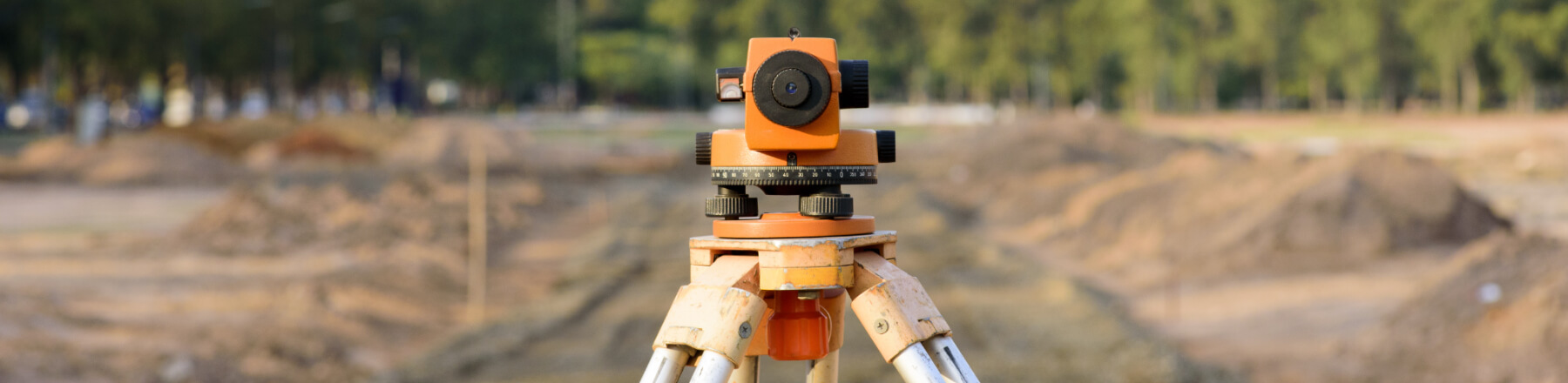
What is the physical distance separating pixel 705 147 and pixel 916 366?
58cm

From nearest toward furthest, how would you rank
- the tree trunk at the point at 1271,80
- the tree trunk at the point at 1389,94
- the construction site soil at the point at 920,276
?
the construction site soil at the point at 920,276 → the tree trunk at the point at 1389,94 → the tree trunk at the point at 1271,80

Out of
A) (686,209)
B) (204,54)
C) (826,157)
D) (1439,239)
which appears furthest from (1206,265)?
(204,54)

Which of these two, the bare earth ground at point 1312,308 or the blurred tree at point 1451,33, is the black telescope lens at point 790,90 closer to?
the bare earth ground at point 1312,308

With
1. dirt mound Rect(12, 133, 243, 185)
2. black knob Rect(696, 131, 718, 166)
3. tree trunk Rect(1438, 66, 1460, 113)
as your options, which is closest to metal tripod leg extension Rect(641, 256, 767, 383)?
black knob Rect(696, 131, 718, 166)

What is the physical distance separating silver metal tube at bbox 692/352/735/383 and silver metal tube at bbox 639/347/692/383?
45 millimetres

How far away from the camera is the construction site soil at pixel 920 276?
36.2 feet

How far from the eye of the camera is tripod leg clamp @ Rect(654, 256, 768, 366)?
8.19 feet

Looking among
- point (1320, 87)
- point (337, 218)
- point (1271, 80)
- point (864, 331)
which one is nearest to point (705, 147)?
point (864, 331)

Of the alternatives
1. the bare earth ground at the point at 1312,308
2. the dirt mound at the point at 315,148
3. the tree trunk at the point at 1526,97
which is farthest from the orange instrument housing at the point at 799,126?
the tree trunk at the point at 1526,97

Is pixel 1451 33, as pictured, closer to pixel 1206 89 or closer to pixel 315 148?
pixel 1206 89

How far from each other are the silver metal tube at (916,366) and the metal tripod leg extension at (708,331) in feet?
0.89

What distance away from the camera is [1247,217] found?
19.3 m

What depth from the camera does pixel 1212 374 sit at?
1080 centimetres

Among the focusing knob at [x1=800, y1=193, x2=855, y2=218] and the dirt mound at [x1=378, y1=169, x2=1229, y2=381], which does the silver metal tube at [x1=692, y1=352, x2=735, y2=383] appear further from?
the dirt mound at [x1=378, y1=169, x2=1229, y2=381]
